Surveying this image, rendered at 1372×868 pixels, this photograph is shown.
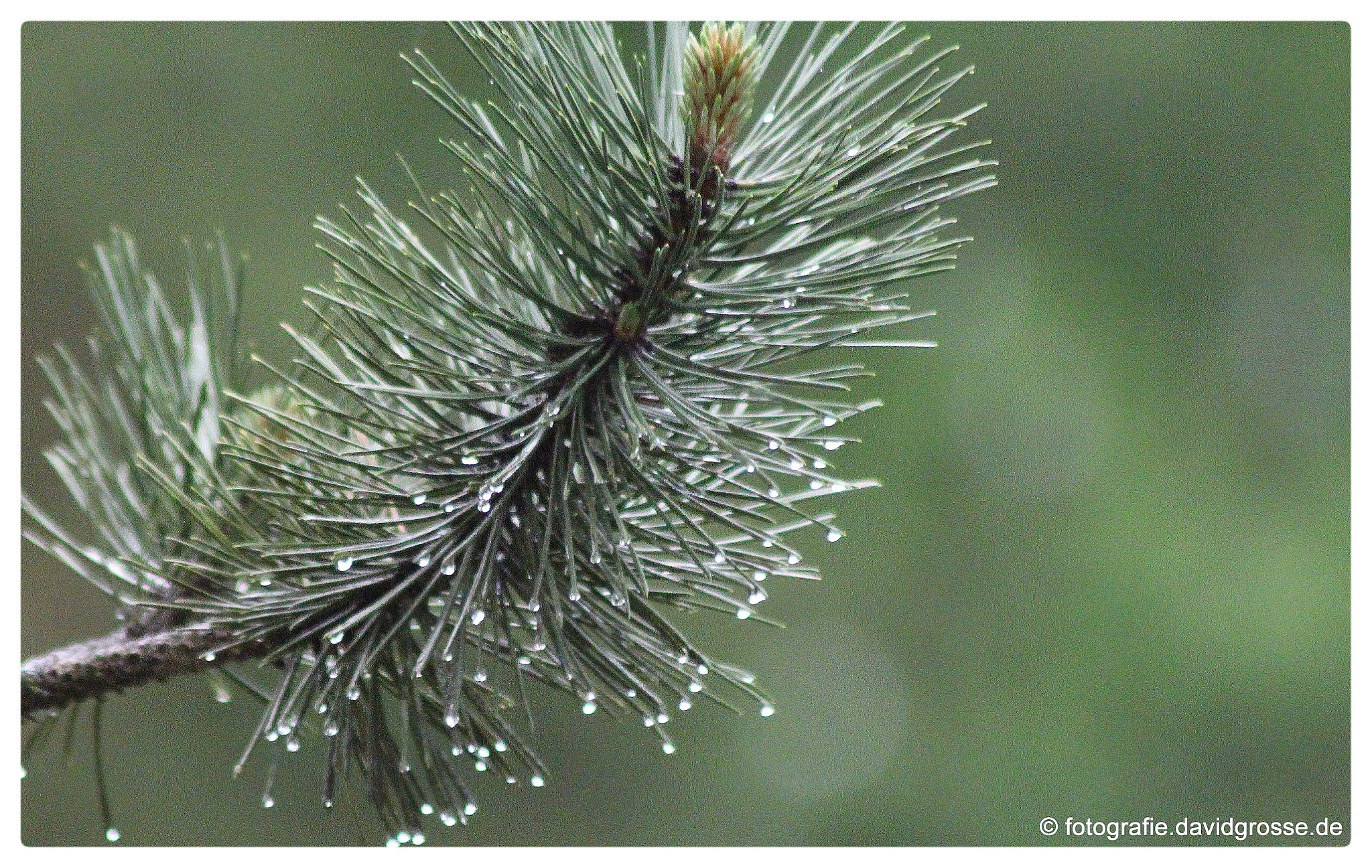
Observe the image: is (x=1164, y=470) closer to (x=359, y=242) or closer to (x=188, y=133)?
(x=188, y=133)

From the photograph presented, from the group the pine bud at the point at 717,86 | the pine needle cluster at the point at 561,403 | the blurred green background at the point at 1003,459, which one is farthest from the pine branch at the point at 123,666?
the blurred green background at the point at 1003,459

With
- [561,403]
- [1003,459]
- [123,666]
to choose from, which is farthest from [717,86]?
[1003,459]

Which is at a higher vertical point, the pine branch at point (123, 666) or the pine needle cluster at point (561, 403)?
the pine needle cluster at point (561, 403)

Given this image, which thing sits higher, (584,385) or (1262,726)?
(584,385)

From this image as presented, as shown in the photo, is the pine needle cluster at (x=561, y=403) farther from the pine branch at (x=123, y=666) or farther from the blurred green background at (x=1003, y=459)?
the blurred green background at (x=1003, y=459)

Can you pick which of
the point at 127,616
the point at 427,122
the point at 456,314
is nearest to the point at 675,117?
the point at 456,314

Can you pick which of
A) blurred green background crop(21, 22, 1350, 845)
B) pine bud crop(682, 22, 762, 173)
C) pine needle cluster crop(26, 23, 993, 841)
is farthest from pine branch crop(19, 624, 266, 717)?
blurred green background crop(21, 22, 1350, 845)

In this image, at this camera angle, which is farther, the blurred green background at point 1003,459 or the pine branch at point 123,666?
the blurred green background at point 1003,459
